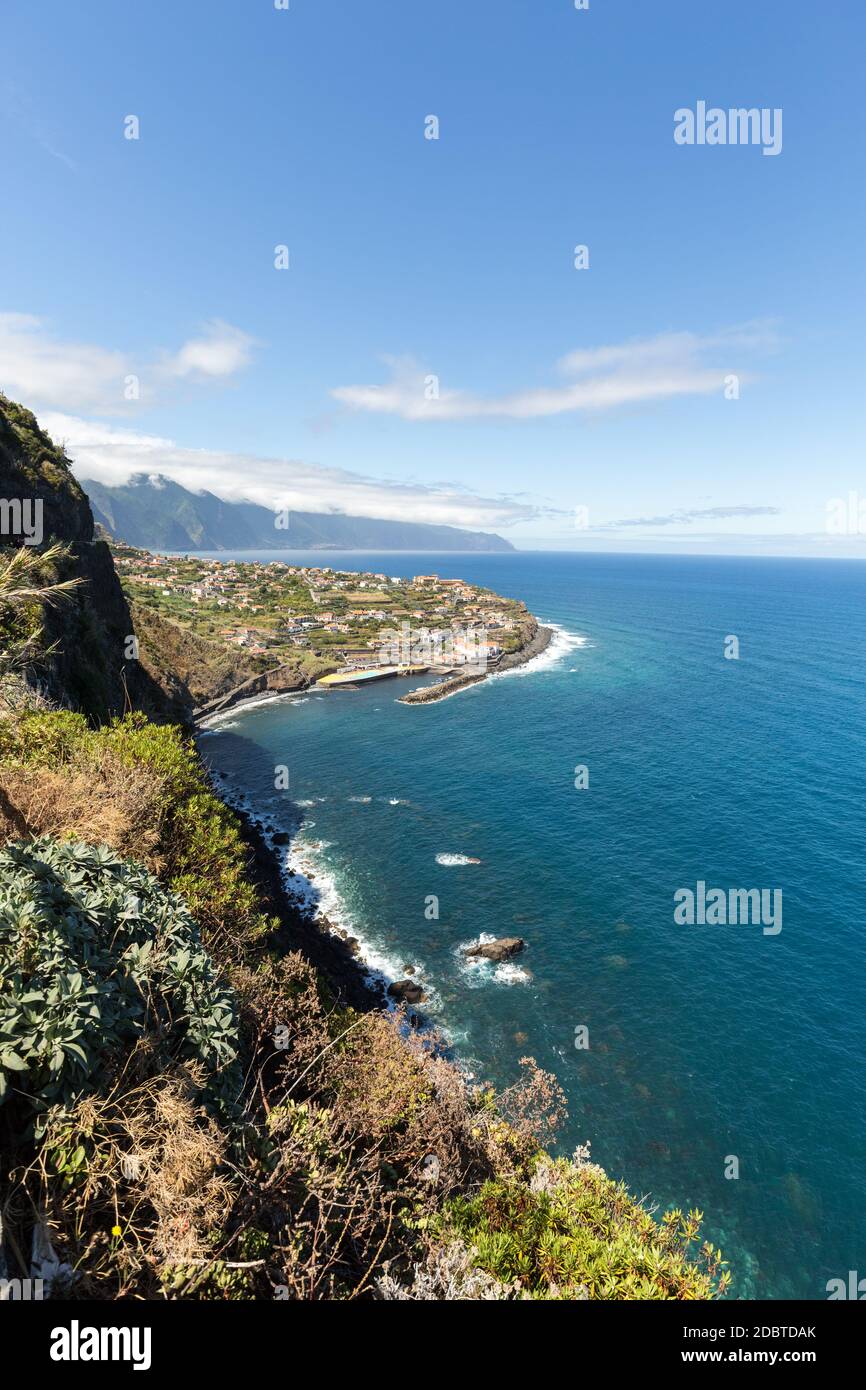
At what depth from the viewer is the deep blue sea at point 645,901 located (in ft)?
72.8

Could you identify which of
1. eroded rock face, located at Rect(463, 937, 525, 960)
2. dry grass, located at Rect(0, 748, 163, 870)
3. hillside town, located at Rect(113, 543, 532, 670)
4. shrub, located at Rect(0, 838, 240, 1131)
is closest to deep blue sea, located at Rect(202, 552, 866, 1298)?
eroded rock face, located at Rect(463, 937, 525, 960)

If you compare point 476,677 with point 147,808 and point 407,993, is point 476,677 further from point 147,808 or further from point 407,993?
Result: point 147,808

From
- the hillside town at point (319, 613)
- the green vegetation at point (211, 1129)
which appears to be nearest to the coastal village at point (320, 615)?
the hillside town at point (319, 613)

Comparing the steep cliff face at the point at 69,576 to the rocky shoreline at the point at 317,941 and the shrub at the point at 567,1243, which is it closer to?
the rocky shoreline at the point at 317,941

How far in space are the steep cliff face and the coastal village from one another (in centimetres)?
4251

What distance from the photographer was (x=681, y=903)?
35906 millimetres

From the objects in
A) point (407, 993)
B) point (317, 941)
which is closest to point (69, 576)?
point (317, 941)

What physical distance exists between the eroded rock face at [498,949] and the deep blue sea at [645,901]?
0.68 metres

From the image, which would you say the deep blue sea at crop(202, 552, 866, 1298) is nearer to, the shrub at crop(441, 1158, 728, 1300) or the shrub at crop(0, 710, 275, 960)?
the shrub at crop(441, 1158, 728, 1300)

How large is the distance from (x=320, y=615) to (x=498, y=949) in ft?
383

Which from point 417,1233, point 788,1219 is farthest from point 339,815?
point 417,1233

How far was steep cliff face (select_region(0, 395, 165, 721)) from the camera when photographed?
1344 inches

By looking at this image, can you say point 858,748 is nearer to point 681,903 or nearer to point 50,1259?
point 681,903
